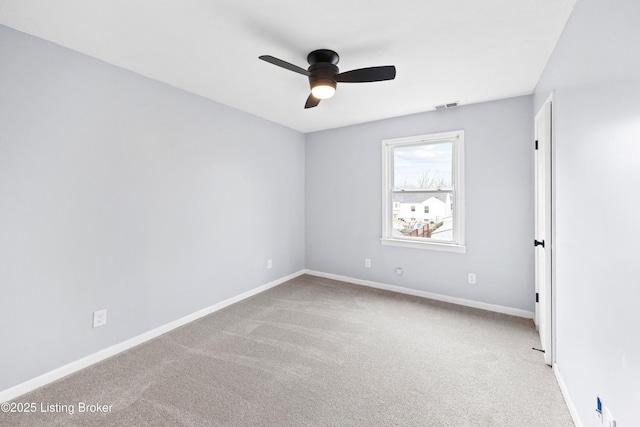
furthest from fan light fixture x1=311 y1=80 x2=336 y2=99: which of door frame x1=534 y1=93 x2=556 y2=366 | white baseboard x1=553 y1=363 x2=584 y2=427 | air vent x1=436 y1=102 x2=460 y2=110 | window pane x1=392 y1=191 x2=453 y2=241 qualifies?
white baseboard x1=553 y1=363 x2=584 y2=427

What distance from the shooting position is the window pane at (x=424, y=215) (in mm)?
3775

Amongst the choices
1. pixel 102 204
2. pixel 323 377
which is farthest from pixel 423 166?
pixel 102 204

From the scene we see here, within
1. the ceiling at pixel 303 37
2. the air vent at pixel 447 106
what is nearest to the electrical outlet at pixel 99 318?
the ceiling at pixel 303 37

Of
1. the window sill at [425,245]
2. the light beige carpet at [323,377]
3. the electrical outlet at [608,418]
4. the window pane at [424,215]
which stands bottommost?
the light beige carpet at [323,377]

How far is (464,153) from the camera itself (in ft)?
11.6

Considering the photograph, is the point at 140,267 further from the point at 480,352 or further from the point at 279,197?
the point at 480,352

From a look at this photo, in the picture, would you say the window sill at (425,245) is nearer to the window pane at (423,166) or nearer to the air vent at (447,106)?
the window pane at (423,166)

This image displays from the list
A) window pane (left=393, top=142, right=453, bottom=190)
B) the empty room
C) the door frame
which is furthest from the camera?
window pane (left=393, top=142, right=453, bottom=190)

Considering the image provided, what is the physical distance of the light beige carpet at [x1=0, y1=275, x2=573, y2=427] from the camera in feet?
5.82

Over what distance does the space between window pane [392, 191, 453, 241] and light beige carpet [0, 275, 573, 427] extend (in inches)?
44.2

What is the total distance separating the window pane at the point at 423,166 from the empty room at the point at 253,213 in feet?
0.13

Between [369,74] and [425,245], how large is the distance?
255cm

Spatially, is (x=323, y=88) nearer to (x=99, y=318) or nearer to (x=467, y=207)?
(x=467, y=207)

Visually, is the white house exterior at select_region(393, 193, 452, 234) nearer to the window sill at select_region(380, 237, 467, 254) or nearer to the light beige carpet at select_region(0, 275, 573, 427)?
the window sill at select_region(380, 237, 467, 254)
